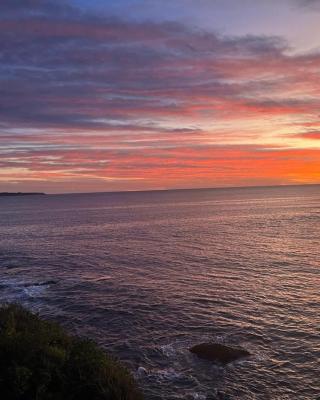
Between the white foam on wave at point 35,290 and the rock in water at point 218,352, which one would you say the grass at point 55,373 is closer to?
the rock in water at point 218,352

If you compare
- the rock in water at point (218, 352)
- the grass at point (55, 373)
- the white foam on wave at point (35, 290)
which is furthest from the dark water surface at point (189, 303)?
the grass at point (55, 373)

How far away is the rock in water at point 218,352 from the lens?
81.4 feet

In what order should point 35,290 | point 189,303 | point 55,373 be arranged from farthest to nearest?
point 35,290 → point 189,303 → point 55,373

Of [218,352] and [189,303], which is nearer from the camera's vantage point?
[218,352]

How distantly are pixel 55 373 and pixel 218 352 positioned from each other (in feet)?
37.3

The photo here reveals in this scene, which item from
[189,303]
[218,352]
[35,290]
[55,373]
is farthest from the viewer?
[35,290]

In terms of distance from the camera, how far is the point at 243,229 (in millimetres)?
96938

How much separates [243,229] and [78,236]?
3817 centimetres

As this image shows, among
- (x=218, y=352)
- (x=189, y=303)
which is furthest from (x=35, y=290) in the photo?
(x=218, y=352)

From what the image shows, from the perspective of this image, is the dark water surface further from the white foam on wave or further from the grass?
the grass

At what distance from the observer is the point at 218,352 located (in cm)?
2538

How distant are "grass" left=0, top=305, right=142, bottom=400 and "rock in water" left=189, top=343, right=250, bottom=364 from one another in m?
7.93

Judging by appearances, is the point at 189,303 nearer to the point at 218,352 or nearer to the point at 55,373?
the point at 218,352

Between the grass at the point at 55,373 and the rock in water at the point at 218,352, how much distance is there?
26.0 ft
